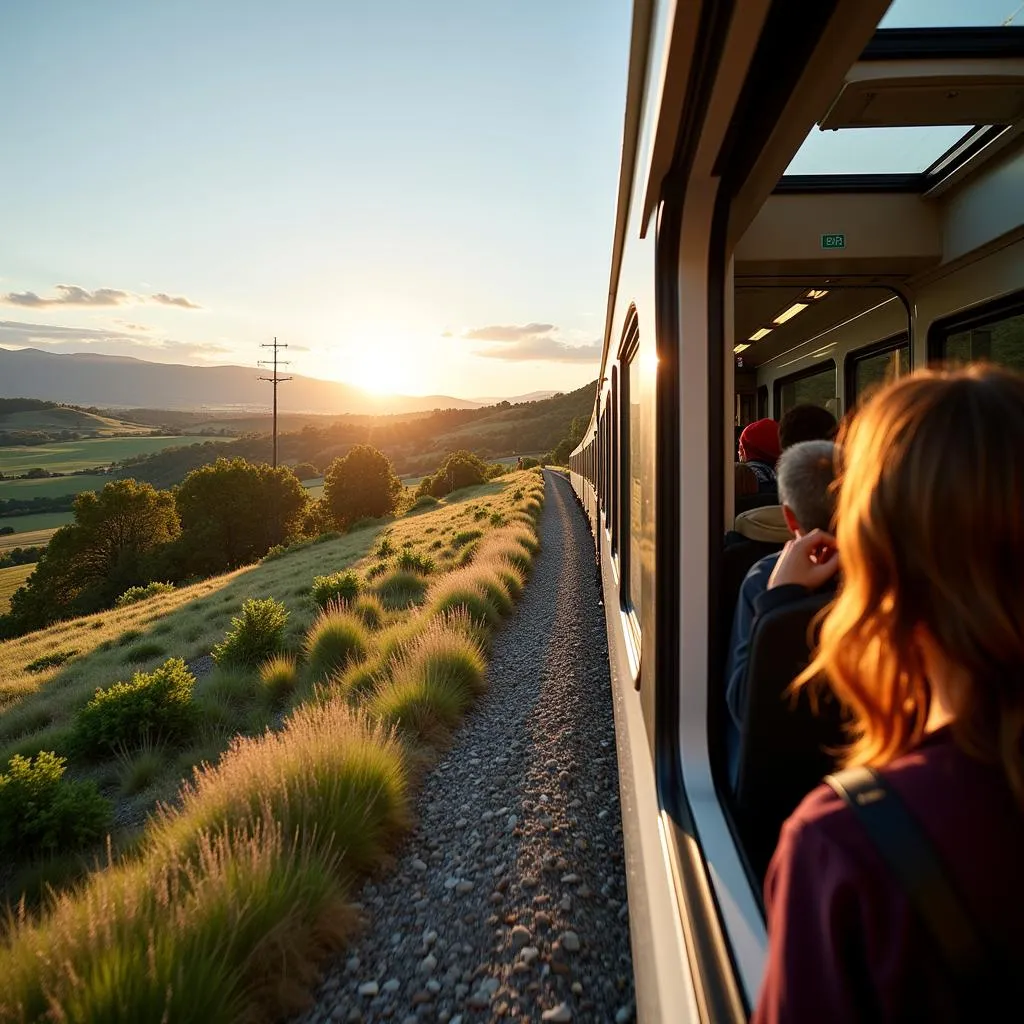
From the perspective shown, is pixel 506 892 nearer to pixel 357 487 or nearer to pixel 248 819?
pixel 248 819

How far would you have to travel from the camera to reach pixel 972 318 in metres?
4.03

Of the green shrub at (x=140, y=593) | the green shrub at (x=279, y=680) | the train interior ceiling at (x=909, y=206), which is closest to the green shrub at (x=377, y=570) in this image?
the green shrub at (x=279, y=680)

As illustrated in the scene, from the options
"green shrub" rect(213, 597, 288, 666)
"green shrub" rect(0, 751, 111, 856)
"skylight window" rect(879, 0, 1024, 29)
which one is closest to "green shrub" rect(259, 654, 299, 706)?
"green shrub" rect(213, 597, 288, 666)

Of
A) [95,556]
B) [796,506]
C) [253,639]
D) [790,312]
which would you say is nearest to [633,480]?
[796,506]

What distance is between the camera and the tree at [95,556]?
37438mm

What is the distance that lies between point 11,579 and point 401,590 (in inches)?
2389

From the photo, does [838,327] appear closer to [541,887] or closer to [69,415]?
[541,887]

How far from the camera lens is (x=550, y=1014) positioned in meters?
2.72

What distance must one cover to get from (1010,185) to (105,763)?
8.43 meters

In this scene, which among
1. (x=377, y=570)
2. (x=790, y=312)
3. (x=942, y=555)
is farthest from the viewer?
(x=377, y=570)

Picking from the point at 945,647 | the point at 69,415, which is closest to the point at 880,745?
the point at 945,647

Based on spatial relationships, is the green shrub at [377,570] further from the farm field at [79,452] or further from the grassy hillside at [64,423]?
the grassy hillside at [64,423]

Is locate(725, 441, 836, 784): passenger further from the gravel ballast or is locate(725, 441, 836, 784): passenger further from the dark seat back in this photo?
the gravel ballast

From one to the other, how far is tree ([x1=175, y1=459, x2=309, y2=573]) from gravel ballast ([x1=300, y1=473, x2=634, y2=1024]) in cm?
4072
